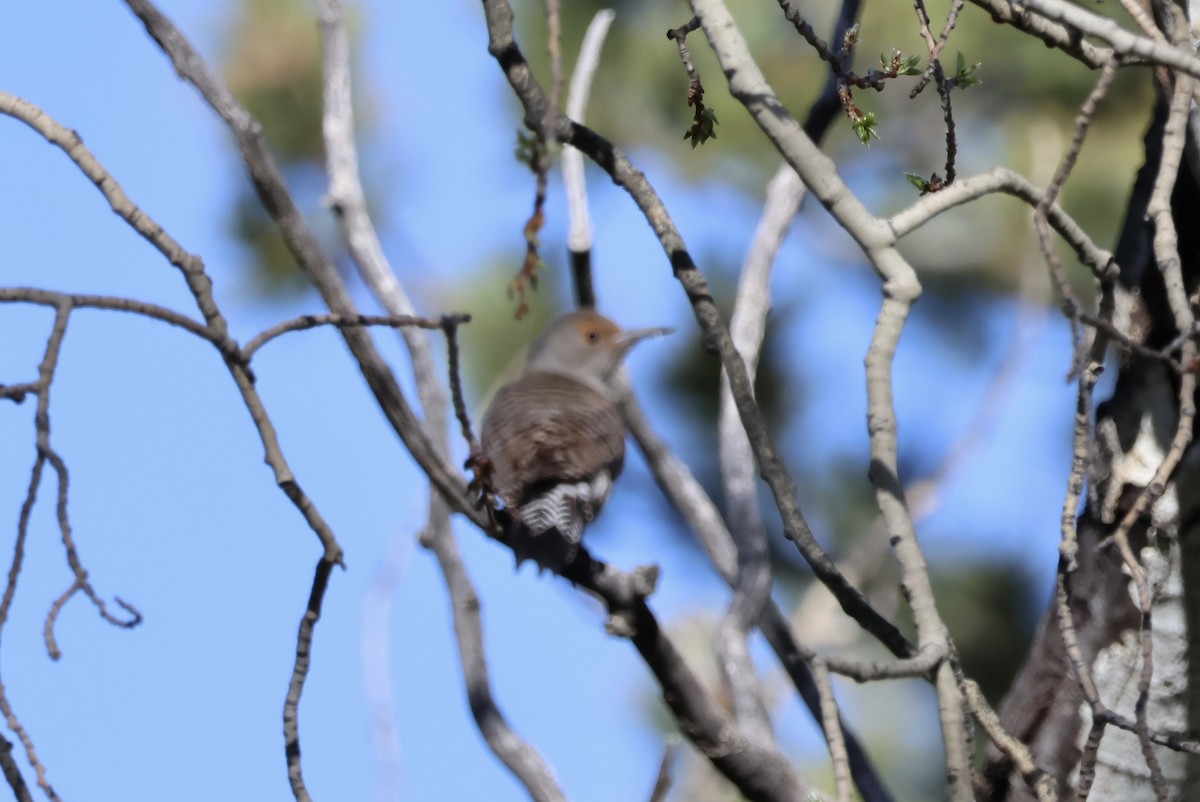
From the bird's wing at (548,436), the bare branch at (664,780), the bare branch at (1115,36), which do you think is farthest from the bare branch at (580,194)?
the bare branch at (1115,36)

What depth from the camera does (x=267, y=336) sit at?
6.43 feet

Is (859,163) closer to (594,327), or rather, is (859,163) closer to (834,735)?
(594,327)

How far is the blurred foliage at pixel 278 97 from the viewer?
7824 mm

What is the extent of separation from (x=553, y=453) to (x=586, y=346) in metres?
1.38

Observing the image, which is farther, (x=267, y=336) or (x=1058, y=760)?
(x=1058, y=760)

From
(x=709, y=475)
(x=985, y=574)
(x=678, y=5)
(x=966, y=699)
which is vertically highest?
(x=678, y=5)

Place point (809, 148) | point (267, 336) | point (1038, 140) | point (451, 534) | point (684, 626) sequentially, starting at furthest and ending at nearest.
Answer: point (1038, 140) < point (684, 626) < point (451, 534) < point (809, 148) < point (267, 336)

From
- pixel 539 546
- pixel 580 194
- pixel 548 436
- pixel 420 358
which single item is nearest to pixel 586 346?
pixel 580 194

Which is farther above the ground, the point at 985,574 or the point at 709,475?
the point at 709,475

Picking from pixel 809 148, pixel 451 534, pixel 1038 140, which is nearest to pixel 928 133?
pixel 1038 140

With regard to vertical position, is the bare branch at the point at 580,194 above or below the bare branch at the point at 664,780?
above

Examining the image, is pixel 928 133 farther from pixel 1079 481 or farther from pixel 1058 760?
pixel 1079 481

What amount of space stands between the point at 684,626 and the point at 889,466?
12.2ft

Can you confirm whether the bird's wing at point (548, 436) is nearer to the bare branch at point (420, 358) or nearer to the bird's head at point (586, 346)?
the bare branch at point (420, 358)
